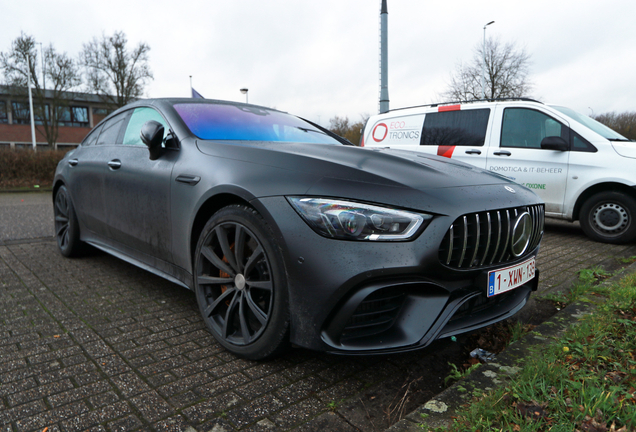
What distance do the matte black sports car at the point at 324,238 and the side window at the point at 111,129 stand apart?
911 mm

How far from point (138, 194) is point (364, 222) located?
6.18ft

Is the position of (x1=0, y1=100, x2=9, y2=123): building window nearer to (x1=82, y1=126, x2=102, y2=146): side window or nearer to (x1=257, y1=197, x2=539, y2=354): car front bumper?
(x1=82, y1=126, x2=102, y2=146): side window

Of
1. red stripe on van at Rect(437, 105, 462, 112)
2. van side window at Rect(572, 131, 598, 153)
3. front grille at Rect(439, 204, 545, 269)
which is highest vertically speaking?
red stripe on van at Rect(437, 105, 462, 112)

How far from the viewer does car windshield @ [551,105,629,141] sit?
5.80 m

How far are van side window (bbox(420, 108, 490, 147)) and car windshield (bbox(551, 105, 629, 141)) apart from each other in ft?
3.23

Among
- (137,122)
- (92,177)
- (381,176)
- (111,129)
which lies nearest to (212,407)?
(381,176)

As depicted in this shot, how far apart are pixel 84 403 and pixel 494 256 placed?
201cm

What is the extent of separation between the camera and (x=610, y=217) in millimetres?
5633

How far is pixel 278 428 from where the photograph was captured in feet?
5.90

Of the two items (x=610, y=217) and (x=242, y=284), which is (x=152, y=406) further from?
(x=610, y=217)

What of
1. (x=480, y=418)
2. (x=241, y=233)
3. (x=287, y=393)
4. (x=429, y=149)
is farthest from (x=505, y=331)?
(x=429, y=149)

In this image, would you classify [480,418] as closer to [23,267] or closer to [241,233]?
[241,233]

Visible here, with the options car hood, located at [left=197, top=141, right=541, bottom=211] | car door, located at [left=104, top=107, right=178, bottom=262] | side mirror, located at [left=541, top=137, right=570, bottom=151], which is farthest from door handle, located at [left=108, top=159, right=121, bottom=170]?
side mirror, located at [left=541, top=137, right=570, bottom=151]

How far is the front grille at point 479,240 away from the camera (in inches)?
78.4
